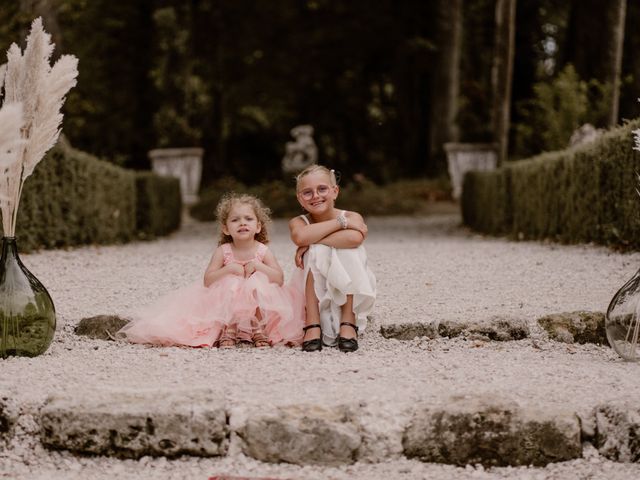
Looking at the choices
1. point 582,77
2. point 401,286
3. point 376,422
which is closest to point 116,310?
point 401,286

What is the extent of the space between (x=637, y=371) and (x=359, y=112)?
19233 millimetres

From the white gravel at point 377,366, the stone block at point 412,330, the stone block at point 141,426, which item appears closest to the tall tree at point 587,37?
the white gravel at point 377,366

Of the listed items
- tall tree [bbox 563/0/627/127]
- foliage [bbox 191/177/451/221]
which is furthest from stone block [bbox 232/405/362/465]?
tall tree [bbox 563/0/627/127]

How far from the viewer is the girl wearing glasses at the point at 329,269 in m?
3.68

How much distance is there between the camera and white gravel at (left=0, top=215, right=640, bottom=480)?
8.54 feet

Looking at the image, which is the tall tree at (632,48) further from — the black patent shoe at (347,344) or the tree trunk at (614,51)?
the black patent shoe at (347,344)

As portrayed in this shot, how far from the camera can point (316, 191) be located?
3.82m

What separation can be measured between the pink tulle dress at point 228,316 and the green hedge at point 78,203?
11.2ft

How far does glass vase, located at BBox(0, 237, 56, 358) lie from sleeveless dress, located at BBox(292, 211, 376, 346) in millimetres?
1201

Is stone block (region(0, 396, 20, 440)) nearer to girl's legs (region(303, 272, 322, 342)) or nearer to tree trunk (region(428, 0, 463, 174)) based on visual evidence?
girl's legs (region(303, 272, 322, 342))

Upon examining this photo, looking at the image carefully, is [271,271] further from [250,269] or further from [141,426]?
[141,426]

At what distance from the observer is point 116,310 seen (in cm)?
438

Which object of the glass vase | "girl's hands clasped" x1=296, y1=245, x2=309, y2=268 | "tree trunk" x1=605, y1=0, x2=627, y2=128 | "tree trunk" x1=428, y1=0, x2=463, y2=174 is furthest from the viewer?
"tree trunk" x1=428, y1=0, x2=463, y2=174

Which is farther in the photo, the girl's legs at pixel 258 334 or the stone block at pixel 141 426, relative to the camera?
the girl's legs at pixel 258 334
